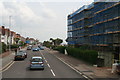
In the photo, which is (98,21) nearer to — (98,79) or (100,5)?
(100,5)

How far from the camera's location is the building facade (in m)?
28.8

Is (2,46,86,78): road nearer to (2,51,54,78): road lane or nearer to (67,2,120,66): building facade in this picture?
(2,51,54,78): road lane

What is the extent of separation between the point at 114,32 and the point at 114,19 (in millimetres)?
2273

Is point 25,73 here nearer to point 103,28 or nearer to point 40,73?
point 40,73

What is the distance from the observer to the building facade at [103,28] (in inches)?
1134

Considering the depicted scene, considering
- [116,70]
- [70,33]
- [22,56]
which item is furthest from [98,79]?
[70,33]

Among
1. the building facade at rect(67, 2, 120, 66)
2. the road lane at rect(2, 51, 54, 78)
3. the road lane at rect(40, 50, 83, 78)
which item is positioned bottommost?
the road lane at rect(40, 50, 83, 78)

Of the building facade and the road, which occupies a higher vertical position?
the building facade

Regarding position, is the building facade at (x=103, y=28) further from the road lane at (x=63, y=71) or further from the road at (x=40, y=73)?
the road at (x=40, y=73)

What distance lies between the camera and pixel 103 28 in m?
36.9

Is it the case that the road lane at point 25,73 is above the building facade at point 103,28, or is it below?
below

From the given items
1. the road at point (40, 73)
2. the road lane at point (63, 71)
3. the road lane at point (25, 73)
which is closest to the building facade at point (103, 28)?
the road lane at point (63, 71)

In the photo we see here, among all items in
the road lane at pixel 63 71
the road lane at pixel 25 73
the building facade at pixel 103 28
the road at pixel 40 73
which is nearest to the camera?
the road lane at pixel 25 73

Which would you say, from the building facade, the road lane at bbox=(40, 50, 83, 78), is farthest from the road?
the building facade
